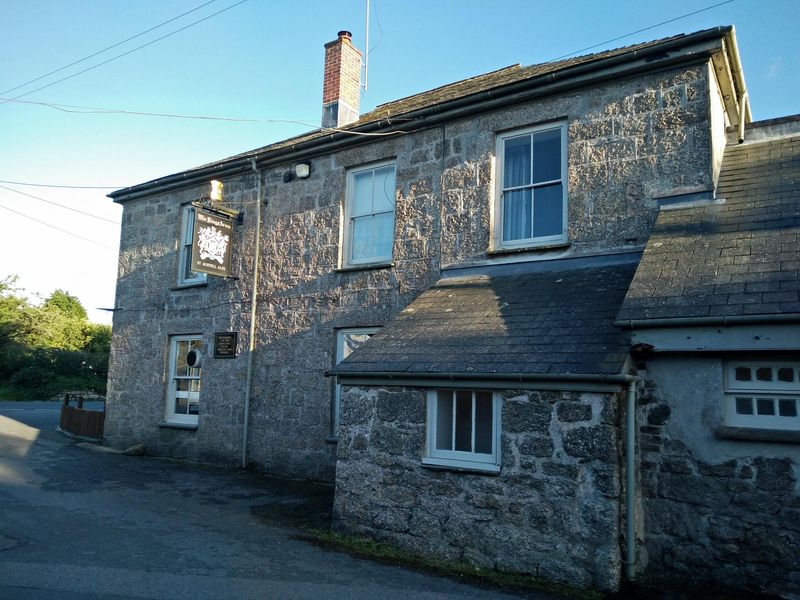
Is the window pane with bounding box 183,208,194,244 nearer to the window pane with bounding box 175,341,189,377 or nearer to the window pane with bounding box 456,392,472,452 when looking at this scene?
the window pane with bounding box 175,341,189,377

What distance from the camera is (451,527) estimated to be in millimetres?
6637

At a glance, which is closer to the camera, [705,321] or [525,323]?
[705,321]

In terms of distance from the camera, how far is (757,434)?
5734 mm

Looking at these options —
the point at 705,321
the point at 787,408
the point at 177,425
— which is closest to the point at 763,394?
the point at 787,408

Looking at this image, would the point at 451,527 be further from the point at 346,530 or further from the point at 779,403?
the point at 779,403

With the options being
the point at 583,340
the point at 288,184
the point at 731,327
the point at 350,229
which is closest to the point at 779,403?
the point at 731,327

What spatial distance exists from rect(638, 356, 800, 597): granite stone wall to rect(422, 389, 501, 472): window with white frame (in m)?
1.51

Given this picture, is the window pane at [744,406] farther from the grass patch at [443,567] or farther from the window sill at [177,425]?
the window sill at [177,425]

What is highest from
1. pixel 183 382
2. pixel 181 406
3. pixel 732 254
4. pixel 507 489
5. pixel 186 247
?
pixel 186 247

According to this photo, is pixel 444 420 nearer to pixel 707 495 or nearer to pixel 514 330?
pixel 514 330

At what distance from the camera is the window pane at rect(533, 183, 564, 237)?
9.23 m

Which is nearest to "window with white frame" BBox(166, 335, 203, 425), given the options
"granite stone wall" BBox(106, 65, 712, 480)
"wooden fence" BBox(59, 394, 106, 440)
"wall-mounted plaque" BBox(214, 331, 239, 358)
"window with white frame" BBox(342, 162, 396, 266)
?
"granite stone wall" BBox(106, 65, 712, 480)

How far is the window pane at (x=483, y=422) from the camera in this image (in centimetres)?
683

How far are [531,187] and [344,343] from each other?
4147mm
